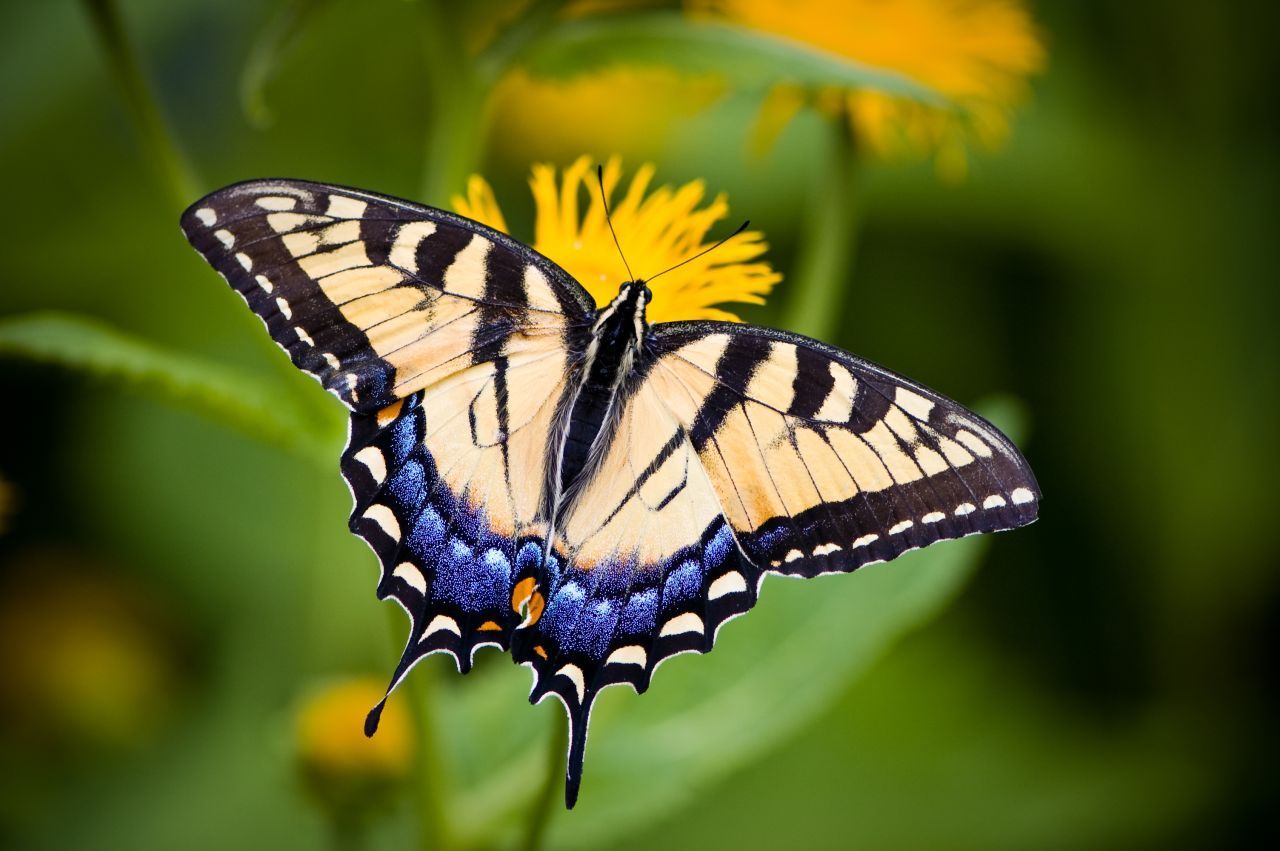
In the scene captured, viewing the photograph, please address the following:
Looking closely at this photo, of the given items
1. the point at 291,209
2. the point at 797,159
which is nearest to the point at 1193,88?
the point at 797,159

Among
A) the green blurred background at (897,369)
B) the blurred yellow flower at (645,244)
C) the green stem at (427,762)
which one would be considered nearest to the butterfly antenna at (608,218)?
the blurred yellow flower at (645,244)

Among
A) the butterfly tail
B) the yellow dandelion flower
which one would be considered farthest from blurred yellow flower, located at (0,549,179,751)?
the butterfly tail

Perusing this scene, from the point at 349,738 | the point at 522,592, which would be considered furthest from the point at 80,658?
the point at 522,592

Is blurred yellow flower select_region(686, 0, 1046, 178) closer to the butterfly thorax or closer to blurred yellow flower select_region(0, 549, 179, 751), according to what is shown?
the butterfly thorax

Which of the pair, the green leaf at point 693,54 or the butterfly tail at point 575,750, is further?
the green leaf at point 693,54

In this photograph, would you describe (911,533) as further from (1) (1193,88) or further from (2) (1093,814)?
(1) (1193,88)

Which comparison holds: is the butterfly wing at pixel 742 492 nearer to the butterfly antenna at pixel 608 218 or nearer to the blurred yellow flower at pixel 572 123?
the butterfly antenna at pixel 608 218

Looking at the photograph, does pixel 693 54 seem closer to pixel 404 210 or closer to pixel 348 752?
pixel 404 210
